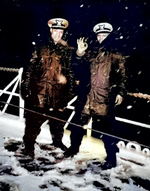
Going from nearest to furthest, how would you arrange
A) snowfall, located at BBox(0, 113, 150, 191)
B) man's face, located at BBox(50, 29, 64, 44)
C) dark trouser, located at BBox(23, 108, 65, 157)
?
1. snowfall, located at BBox(0, 113, 150, 191)
2. dark trouser, located at BBox(23, 108, 65, 157)
3. man's face, located at BBox(50, 29, 64, 44)

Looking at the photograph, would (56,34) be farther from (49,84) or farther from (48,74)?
(49,84)

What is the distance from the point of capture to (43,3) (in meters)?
3.73

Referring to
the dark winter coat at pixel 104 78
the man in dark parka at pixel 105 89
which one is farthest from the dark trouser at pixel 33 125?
the dark winter coat at pixel 104 78

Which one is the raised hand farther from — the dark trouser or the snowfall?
the snowfall

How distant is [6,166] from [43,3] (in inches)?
133

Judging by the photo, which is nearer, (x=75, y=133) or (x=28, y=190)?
(x=28, y=190)

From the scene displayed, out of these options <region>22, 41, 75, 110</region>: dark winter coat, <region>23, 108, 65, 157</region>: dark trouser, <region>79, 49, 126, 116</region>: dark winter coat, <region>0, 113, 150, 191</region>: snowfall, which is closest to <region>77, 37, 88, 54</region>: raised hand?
<region>22, 41, 75, 110</region>: dark winter coat

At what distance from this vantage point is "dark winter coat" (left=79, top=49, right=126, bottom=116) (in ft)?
8.93

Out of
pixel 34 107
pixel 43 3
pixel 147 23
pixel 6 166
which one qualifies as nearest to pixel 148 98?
pixel 147 23

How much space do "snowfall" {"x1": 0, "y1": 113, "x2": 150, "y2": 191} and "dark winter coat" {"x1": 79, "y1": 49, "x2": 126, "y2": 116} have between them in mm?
854

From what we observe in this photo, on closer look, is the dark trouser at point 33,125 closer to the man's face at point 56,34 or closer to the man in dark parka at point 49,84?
the man in dark parka at point 49,84

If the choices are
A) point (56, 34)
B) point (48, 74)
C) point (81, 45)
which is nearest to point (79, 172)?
point (48, 74)

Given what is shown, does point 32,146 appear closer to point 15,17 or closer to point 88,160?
point 88,160

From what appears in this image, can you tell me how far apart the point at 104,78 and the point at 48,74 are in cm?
99
